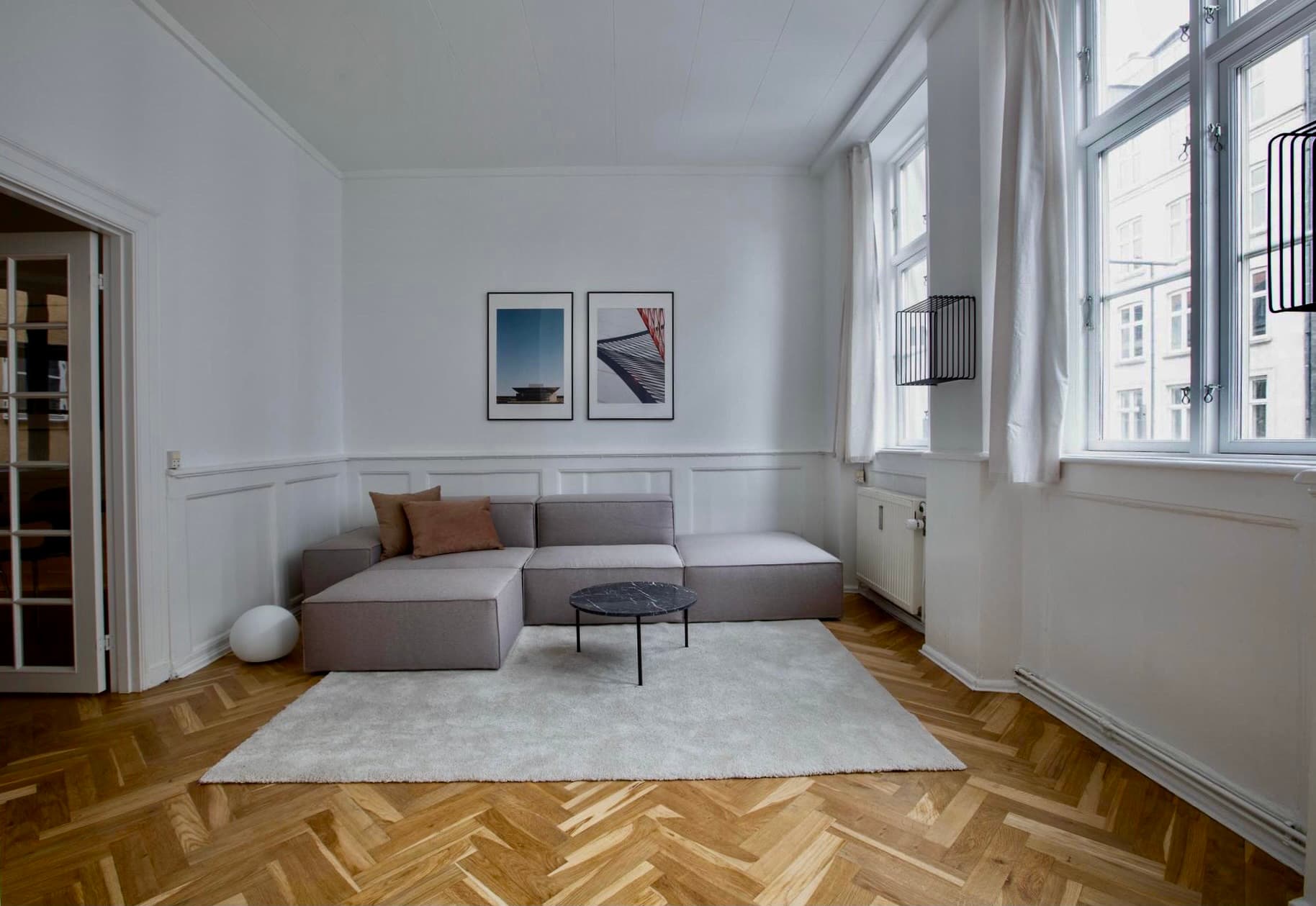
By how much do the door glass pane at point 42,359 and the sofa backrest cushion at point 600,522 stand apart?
245 centimetres

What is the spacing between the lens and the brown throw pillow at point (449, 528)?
3805 millimetres

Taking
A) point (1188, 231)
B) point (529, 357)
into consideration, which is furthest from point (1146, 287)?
point (529, 357)

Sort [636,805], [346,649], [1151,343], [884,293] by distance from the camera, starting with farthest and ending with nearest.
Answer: [884,293], [346,649], [1151,343], [636,805]

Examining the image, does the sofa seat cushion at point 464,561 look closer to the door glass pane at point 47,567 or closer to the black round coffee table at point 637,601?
the black round coffee table at point 637,601

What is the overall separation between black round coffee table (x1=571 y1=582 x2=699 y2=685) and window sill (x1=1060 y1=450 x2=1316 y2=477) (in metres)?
1.72

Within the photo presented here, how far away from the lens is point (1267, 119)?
5.73ft

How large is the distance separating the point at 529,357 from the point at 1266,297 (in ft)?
13.1

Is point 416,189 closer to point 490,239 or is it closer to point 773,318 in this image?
point 490,239

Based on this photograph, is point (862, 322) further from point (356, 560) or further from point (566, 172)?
point (356, 560)

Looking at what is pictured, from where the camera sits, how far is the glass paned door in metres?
2.70

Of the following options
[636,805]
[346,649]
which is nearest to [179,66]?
[346,649]

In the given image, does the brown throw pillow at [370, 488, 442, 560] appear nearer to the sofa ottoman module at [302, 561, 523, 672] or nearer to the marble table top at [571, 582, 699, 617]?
the sofa ottoman module at [302, 561, 523, 672]

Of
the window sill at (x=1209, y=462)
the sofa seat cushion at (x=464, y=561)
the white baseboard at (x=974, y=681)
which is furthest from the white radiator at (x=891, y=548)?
the sofa seat cushion at (x=464, y=561)

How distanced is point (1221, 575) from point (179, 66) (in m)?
4.64
